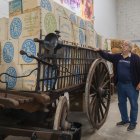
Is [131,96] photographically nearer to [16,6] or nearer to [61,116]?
[61,116]

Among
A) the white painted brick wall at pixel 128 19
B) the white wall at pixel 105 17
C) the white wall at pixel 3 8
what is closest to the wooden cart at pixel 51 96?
the white wall at pixel 3 8

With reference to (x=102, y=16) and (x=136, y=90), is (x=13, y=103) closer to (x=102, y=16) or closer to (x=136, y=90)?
(x=136, y=90)

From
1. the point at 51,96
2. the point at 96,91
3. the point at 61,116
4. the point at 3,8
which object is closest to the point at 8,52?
the point at 51,96

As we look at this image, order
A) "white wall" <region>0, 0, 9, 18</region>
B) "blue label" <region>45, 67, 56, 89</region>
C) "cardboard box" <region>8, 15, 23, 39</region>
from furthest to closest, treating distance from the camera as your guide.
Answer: "white wall" <region>0, 0, 9, 18</region>
"cardboard box" <region>8, 15, 23, 39</region>
"blue label" <region>45, 67, 56, 89</region>

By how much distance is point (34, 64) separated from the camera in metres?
2.33

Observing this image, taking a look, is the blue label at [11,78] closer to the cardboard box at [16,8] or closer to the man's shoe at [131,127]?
the cardboard box at [16,8]

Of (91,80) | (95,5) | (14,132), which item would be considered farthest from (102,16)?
(14,132)

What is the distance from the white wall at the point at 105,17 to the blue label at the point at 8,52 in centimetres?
519

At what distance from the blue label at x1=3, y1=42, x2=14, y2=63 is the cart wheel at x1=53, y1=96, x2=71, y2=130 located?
702mm

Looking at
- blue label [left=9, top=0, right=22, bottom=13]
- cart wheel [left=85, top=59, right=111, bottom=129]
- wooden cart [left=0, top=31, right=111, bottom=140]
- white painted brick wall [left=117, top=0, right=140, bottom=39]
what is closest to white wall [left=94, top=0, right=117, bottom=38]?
white painted brick wall [left=117, top=0, right=140, bottom=39]

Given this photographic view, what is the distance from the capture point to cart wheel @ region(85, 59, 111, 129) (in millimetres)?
2867

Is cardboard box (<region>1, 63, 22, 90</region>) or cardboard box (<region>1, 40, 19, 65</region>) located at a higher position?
cardboard box (<region>1, 40, 19, 65</region>)

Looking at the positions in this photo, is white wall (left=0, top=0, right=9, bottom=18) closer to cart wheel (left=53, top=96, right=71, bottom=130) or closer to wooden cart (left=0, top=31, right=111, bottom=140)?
wooden cart (left=0, top=31, right=111, bottom=140)

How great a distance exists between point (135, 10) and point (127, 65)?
668cm
